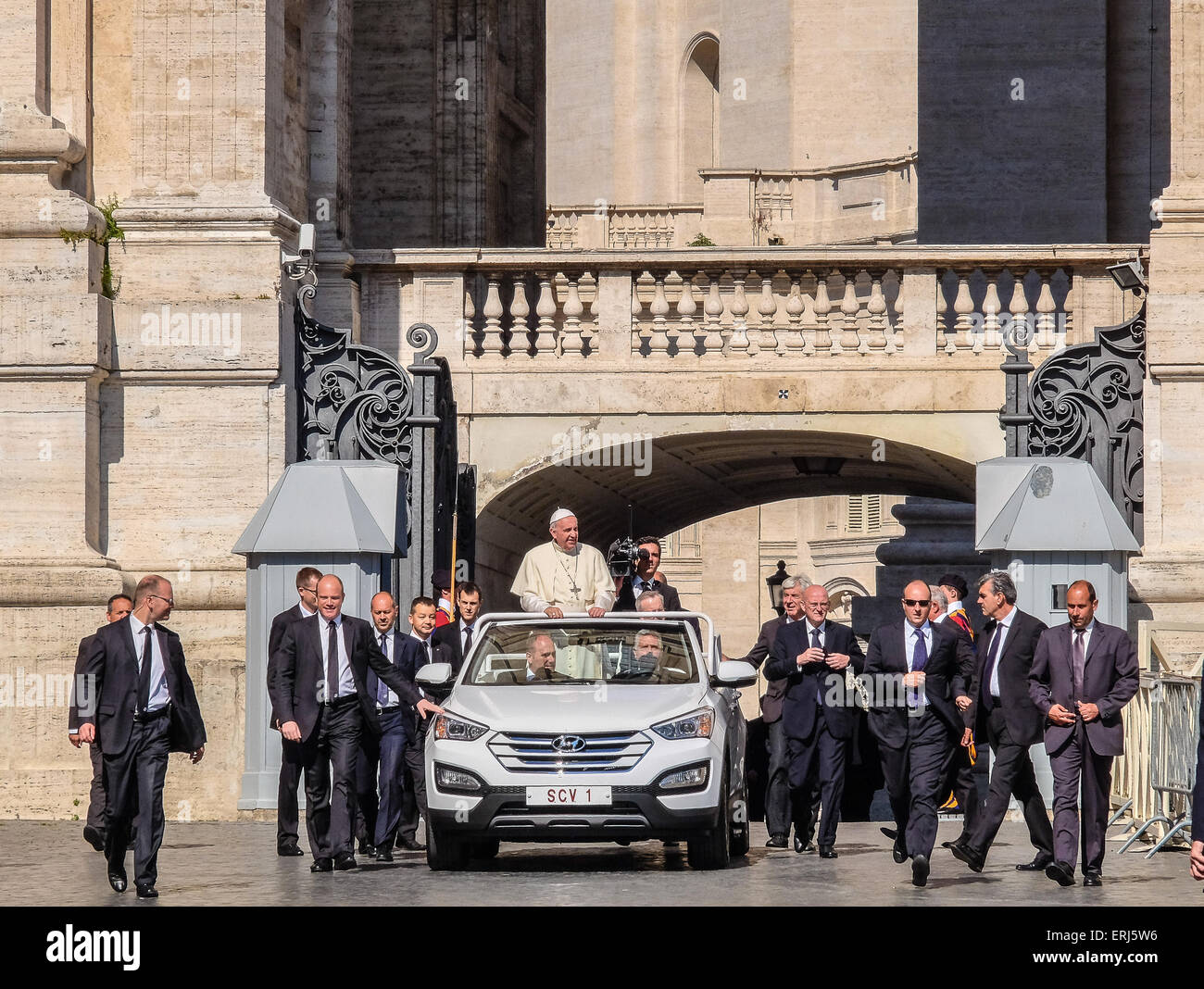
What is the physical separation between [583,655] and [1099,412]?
18.0 ft

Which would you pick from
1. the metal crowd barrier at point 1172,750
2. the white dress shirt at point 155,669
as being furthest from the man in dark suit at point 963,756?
the white dress shirt at point 155,669

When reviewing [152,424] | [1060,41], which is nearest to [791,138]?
[1060,41]

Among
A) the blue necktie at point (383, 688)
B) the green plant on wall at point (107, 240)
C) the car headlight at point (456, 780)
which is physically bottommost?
the car headlight at point (456, 780)

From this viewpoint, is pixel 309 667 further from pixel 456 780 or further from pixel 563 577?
pixel 563 577

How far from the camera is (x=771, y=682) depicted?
15039 millimetres

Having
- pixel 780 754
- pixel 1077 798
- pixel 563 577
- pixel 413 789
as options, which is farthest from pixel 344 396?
pixel 1077 798

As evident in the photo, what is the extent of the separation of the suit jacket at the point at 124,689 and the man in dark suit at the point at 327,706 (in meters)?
0.94

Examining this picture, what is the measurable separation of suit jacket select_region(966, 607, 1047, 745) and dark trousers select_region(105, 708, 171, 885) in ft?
14.6

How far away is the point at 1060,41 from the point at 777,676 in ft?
36.2

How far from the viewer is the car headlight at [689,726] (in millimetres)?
12727

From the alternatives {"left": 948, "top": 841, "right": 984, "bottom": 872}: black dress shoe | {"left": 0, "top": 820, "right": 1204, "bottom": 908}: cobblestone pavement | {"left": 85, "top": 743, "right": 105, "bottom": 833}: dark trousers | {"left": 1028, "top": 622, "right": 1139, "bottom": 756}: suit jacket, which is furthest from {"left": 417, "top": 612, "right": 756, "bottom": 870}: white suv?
{"left": 85, "top": 743, "right": 105, "bottom": 833}: dark trousers

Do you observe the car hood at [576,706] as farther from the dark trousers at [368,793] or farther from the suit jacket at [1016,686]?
the suit jacket at [1016,686]

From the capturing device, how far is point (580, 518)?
22703 mm

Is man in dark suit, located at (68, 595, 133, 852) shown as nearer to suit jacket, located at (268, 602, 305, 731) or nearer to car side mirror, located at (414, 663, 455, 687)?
suit jacket, located at (268, 602, 305, 731)
